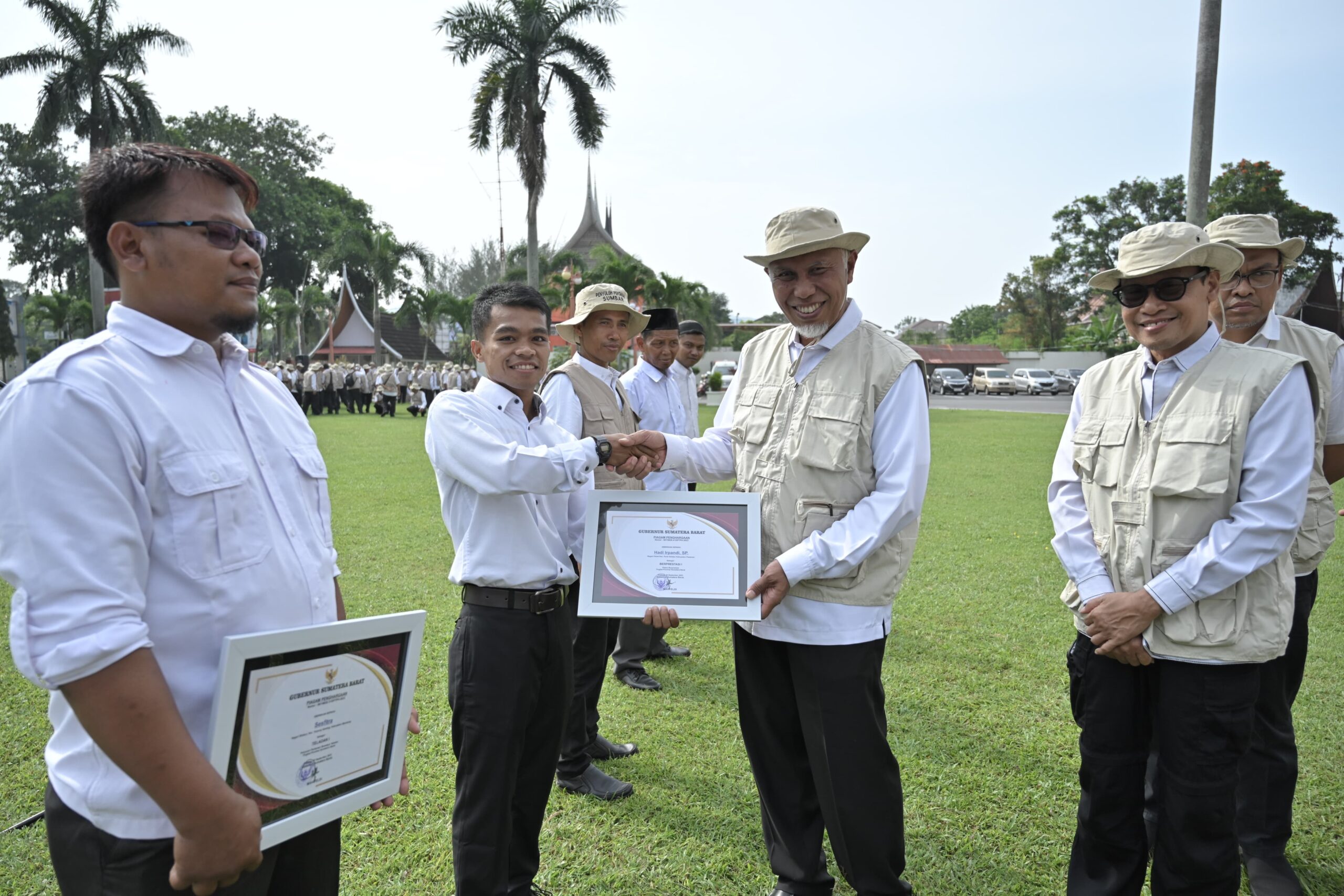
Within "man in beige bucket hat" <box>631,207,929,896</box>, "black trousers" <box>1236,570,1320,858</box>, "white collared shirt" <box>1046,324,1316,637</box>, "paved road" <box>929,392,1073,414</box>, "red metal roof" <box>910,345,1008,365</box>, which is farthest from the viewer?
"red metal roof" <box>910,345,1008,365</box>

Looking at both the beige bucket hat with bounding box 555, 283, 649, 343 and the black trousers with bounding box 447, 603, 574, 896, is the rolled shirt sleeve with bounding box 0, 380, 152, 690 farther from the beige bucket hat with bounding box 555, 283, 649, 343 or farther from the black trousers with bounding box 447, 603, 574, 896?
the beige bucket hat with bounding box 555, 283, 649, 343

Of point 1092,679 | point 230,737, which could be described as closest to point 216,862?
point 230,737

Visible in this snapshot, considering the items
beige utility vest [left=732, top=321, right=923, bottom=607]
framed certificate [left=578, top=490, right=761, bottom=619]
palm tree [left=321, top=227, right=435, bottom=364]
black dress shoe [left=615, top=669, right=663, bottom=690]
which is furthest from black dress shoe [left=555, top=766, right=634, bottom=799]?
palm tree [left=321, top=227, right=435, bottom=364]

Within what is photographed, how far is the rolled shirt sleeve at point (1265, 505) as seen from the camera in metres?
2.43

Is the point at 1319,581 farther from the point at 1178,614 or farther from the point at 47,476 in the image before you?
the point at 47,476

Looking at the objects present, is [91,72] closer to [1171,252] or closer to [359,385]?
[359,385]

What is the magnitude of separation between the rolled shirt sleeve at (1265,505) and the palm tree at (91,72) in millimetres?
33340

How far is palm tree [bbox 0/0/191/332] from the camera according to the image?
27344 millimetres

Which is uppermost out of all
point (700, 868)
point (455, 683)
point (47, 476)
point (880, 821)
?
point (47, 476)

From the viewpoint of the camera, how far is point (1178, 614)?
99.2 inches

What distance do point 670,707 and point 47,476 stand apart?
3.69 meters

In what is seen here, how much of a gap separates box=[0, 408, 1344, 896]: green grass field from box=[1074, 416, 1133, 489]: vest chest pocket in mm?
1538

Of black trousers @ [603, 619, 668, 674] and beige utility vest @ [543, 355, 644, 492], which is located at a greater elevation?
beige utility vest @ [543, 355, 644, 492]

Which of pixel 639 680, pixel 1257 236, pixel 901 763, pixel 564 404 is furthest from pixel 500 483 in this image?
pixel 1257 236
